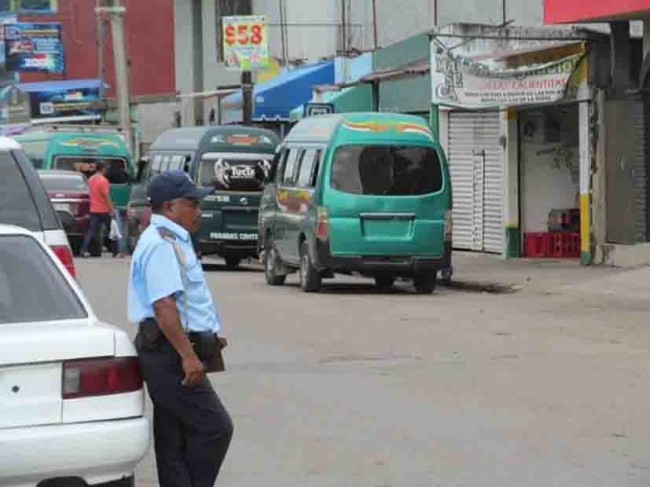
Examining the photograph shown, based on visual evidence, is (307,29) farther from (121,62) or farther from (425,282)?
(425,282)

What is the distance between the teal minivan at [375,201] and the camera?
2066cm

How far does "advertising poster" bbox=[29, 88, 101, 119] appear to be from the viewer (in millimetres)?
60312

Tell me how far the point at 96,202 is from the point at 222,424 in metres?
23.6

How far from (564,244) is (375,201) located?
6978mm

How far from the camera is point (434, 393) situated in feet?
38.0

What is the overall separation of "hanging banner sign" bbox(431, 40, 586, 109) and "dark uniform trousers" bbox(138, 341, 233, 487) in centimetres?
1791

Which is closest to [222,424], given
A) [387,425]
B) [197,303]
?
[197,303]

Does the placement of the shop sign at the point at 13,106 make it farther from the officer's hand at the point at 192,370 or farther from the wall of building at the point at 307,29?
the officer's hand at the point at 192,370

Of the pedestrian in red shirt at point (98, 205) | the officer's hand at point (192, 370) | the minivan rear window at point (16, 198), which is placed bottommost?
the pedestrian in red shirt at point (98, 205)

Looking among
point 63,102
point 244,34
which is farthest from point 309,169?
point 63,102

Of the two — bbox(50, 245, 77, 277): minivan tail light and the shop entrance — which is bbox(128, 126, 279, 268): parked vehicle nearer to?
the shop entrance

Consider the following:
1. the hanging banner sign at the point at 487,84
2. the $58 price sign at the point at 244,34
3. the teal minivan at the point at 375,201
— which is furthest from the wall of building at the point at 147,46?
the teal minivan at the point at 375,201

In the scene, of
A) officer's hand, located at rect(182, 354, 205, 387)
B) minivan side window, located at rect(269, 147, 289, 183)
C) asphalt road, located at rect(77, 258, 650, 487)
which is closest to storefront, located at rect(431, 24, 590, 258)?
minivan side window, located at rect(269, 147, 289, 183)

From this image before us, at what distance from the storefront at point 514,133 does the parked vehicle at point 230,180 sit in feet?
11.4
